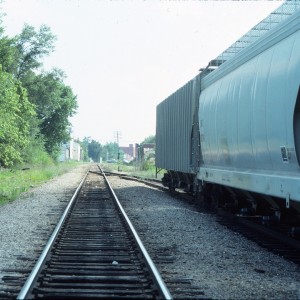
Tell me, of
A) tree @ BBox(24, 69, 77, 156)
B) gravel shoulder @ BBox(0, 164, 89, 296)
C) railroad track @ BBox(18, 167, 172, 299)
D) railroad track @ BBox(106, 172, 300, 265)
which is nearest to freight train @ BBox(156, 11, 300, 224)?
railroad track @ BBox(106, 172, 300, 265)

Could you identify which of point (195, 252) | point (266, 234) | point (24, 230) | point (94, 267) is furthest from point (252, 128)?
point (24, 230)

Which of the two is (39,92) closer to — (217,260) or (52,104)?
(52,104)

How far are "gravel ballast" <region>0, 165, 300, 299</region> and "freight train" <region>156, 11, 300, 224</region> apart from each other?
88 cm

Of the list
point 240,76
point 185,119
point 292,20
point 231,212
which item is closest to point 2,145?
point 185,119

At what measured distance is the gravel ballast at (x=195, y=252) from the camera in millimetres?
6695

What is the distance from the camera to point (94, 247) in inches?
358

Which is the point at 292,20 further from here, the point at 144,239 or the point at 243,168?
the point at 144,239

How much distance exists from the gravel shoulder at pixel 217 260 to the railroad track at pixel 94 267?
0.36m

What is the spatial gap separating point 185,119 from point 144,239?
7588 millimetres

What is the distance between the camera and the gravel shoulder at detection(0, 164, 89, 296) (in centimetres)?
791

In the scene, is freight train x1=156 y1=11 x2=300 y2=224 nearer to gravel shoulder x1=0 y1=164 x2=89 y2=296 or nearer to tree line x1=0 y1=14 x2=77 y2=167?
gravel shoulder x1=0 y1=164 x2=89 y2=296

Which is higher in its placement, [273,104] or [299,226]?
[273,104]

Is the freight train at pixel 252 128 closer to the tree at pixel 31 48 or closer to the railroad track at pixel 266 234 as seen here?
the railroad track at pixel 266 234

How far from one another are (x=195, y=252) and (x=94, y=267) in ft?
7.45
